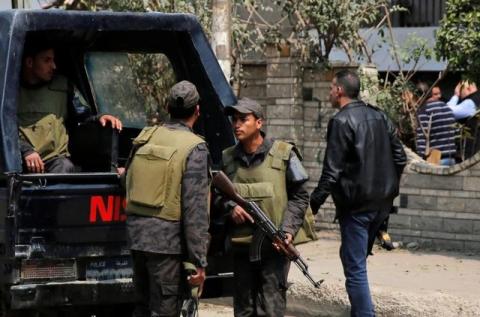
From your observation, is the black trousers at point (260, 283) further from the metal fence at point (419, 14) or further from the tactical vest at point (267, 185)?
the metal fence at point (419, 14)

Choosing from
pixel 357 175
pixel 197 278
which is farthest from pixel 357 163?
pixel 197 278

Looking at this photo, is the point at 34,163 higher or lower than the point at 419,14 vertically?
lower

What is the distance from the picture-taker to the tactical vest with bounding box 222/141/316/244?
19.3 ft

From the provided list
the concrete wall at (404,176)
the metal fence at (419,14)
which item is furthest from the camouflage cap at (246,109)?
the metal fence at (419,14)

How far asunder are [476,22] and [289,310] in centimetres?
314

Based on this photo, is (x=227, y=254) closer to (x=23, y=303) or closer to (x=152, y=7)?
(x=23, y=303)

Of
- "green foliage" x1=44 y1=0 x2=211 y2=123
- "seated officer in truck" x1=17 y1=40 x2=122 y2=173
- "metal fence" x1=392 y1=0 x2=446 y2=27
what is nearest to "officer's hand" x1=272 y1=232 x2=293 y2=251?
"seated officer in truck" x1=17 y1=40 x2=122 y2=173

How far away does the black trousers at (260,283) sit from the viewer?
589 cm

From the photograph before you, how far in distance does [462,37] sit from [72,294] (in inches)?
191

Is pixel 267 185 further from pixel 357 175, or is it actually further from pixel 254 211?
pixel 357 175

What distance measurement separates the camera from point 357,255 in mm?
6609

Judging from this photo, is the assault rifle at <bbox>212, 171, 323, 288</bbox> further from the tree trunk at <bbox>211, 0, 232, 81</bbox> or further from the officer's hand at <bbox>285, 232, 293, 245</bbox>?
the tree trunk at <bbox>211, 0, 232, 81</bbox>

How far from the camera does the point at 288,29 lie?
1298 cm

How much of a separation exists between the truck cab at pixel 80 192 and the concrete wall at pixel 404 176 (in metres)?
3.30
